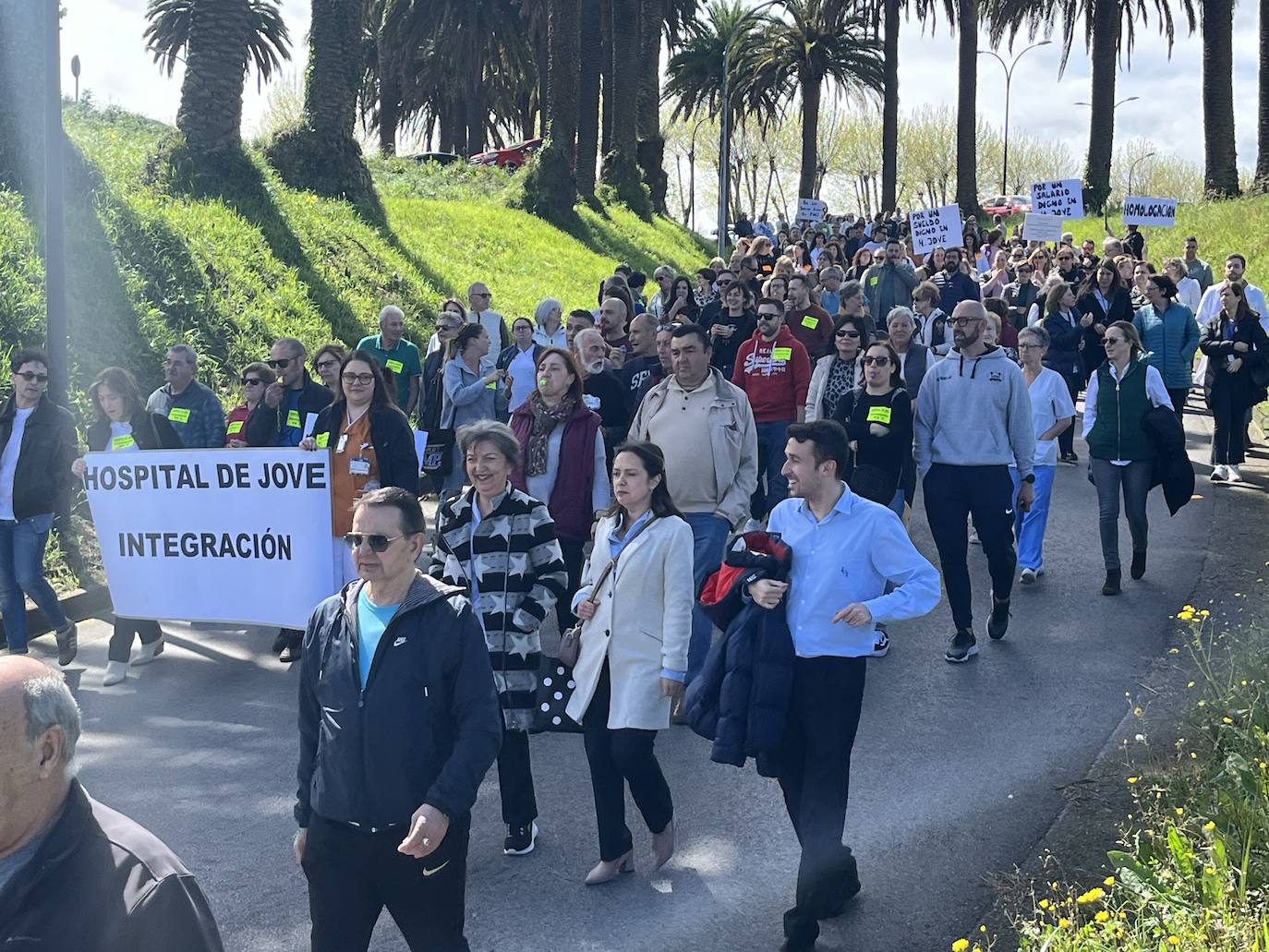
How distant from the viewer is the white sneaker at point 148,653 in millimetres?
9164

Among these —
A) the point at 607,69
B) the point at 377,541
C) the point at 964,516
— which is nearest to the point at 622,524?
the point at 377,541

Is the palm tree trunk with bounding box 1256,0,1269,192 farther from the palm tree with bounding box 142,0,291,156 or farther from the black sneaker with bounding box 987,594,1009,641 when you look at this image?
the black sneaker with bounding box 987,594,1009,641

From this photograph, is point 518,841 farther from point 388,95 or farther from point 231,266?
point 388,95

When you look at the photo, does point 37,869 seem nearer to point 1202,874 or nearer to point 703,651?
point 1202,874

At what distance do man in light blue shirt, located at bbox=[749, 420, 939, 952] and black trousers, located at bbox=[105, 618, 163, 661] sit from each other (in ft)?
16.4

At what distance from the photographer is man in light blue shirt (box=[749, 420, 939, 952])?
16.9 ft

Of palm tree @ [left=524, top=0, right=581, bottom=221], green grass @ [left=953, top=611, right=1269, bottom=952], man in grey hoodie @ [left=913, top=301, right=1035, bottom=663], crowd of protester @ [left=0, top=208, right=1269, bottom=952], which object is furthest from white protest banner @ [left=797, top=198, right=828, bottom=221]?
green grass @ [left=953, top=611, right=1269, bottom=952]

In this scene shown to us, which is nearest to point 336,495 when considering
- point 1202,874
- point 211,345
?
point 1202,874

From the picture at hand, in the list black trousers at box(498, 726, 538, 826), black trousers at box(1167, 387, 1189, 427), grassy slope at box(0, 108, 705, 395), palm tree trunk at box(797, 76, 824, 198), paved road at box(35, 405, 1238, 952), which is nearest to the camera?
paved road at box(35, 405, 1238, 952)

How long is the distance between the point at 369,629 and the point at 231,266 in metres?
14.6

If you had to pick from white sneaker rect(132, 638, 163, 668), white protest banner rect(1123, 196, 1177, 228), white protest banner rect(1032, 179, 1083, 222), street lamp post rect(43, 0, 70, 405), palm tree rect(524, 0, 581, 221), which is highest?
palm tree rect(524, 0, 581, 221)

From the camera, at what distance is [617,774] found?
574cm

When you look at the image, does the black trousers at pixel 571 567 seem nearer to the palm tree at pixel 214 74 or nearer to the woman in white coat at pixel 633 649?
the woman in white coat at pixel 633 649

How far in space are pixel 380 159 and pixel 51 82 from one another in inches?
1119
